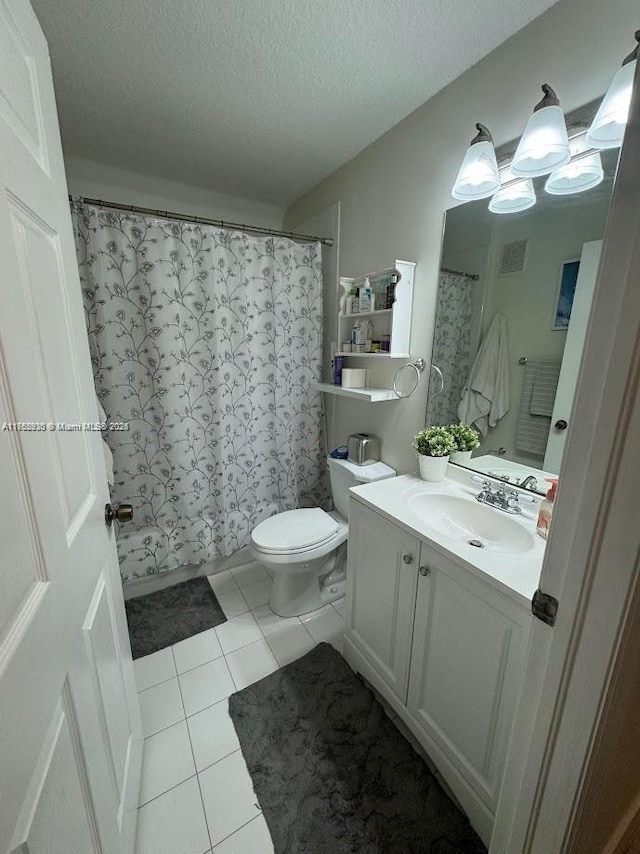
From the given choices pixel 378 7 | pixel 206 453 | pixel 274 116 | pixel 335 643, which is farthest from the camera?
pixel 206 453

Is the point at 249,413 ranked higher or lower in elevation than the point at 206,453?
higher

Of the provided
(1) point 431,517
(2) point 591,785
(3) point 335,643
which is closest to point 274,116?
(1) point 431,517

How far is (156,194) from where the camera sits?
6.65 feet

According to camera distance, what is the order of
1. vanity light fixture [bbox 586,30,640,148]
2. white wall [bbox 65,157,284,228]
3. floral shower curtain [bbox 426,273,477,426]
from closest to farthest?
vanity light fixture [bbox 586,30,640,148] → floral shower curtain [bbox 426,273,477,426] → white wall [bbox 65,157,284,228]

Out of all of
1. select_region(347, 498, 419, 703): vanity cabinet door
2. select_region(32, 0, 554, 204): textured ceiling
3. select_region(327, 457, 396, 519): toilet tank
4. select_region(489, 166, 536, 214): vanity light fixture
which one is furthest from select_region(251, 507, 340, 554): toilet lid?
select_region(32, 0, 554, 204): textured ceiling

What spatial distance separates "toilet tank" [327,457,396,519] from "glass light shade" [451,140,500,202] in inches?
47.0

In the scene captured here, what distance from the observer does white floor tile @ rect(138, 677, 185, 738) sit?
126 centimetres

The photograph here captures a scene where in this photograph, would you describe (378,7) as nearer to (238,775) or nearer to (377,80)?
(377,80)

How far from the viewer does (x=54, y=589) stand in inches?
20.9

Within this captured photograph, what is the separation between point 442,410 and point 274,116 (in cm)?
148

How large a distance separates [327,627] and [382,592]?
2.04 feet

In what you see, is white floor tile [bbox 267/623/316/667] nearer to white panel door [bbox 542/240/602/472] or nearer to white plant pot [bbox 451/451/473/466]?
white plant pot [bbox 451/451/473/466]

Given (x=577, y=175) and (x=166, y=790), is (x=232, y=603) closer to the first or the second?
(x=166, y=790)

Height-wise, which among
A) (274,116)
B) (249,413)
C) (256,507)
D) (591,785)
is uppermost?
(274,116)
